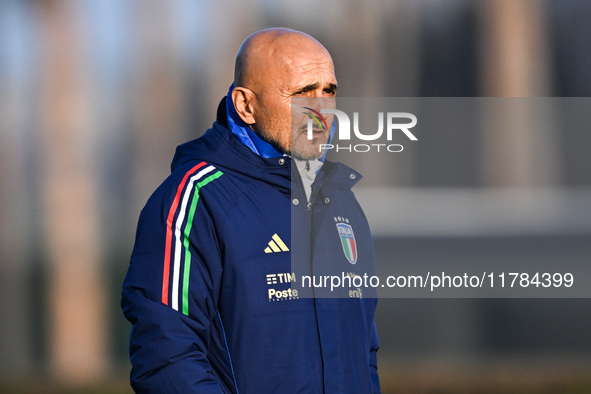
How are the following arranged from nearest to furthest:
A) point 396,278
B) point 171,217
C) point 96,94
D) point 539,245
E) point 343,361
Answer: point 171,217 → point 343,361 → point 396,278 → point 539,245 → point 96,94

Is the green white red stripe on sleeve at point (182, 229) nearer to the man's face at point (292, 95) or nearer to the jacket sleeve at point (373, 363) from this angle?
the man's face at point (292, 95)

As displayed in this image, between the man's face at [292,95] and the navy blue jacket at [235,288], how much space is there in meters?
0.07

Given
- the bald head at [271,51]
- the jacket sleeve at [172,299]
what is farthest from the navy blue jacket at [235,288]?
the bald head at [271,51]

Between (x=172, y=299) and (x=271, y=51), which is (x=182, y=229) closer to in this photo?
(x=172, y=299)

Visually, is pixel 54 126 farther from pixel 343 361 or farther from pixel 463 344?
pixel 343 361

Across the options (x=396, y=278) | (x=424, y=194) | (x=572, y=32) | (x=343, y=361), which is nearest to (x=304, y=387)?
(x=343, y=361)

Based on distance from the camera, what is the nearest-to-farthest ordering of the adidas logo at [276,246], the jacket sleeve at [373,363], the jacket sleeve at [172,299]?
the jacket sleeve at [172,299]
the adidas logo at [276,246]
the jacket sleeve at [373,363]

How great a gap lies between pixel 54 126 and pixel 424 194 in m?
1.96

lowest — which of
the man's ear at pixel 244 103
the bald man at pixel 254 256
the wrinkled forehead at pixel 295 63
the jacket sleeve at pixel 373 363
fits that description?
the jacket sleeve at pixel 373 363

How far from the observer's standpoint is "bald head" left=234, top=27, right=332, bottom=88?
168 centimetres

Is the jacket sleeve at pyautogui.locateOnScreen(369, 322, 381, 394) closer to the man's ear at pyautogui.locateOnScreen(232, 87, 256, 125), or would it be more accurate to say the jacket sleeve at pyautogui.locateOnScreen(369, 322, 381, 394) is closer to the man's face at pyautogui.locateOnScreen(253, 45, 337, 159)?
the man's face at pyautogui.locateOnScreen(253, 45, 337, 159)

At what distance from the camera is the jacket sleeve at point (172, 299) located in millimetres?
1453

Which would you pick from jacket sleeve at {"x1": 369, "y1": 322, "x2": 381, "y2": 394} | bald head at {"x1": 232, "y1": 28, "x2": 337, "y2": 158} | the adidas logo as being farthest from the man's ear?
jacket sleeve at {"x1": 369, "y1": 322, "x2": 381, "y2": 394}

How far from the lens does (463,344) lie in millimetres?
3865
